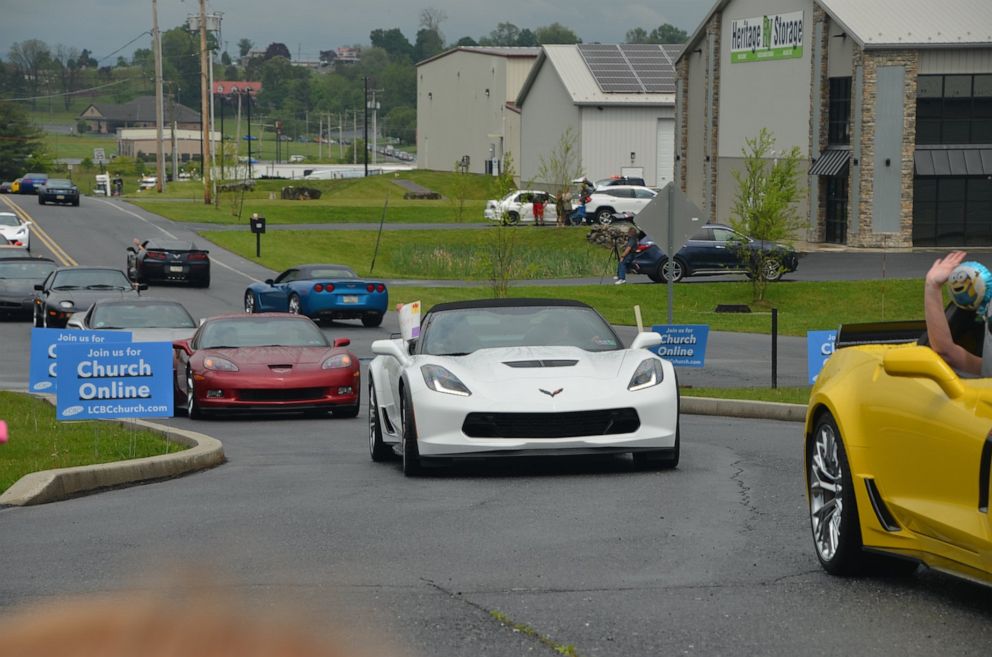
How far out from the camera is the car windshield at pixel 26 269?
37.7 metres

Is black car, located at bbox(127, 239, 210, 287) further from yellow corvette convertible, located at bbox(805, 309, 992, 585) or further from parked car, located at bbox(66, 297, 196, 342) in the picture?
yellow corvette convertible, located at bbox(805, 309, 992, 585)

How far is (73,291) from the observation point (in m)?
32.3

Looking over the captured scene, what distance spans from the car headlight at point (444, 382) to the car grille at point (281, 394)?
21.0ft

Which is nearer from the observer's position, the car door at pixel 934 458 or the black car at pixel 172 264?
the car door at pixel 934 458

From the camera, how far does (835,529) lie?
7.66 meters

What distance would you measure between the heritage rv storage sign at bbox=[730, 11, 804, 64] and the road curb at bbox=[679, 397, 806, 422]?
4295 cm

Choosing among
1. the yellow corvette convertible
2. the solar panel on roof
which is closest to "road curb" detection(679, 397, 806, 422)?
the yellow corvette convertible

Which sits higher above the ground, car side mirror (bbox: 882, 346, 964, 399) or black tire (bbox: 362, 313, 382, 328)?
car side mirror (bbox: 882, 346, 964, 399)

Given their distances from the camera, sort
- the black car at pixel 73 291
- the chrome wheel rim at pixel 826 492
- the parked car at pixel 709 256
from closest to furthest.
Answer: the chrome wheel rim at pixel 826 492, the black car at pixel 73 291, the parked car at pixel 709 256

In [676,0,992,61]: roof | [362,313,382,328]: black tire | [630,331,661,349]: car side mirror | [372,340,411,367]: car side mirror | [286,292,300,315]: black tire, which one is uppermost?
[676,0,992,61]: roof

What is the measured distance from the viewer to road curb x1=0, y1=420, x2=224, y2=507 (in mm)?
11062

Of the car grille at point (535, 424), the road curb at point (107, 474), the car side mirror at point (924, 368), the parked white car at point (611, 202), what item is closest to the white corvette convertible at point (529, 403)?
the car grille at point (535, 424)

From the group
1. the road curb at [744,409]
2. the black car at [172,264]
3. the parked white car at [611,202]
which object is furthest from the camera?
the parked white car at [611,202]

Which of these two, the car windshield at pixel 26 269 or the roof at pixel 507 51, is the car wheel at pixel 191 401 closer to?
the car windshield at pixel 26 269
